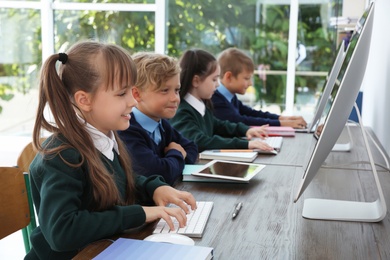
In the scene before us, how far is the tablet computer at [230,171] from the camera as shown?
1720 millimetres

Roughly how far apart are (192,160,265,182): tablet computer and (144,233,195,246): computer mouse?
0.54 m

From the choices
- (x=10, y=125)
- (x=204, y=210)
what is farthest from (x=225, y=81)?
(x=10, y=125)

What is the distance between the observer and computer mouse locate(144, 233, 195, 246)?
1163 millimetres

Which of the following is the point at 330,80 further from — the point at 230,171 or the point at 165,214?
the point at 165,214

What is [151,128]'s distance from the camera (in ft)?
6.50

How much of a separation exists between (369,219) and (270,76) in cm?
402

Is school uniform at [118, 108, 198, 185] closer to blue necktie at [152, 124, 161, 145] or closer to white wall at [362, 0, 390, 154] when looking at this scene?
blue necktie at [152, 124, 161, 145]

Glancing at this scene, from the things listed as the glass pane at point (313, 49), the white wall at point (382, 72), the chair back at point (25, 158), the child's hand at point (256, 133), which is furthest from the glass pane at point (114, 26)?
the chair back at point (25, 158)

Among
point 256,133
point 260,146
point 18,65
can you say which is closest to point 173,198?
point 260,146

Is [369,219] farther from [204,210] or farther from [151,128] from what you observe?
[151,128]

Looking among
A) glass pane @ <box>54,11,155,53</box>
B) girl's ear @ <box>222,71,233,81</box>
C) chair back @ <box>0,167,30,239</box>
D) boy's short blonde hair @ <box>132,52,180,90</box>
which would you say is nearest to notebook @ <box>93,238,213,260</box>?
chair back @ <box>0,167,30,239</box>

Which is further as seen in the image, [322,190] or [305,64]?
[305,64]

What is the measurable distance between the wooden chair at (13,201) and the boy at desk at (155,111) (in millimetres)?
401

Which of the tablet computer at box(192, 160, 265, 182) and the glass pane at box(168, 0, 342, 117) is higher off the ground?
the glass pane at box(168, 0, 342, 117)
